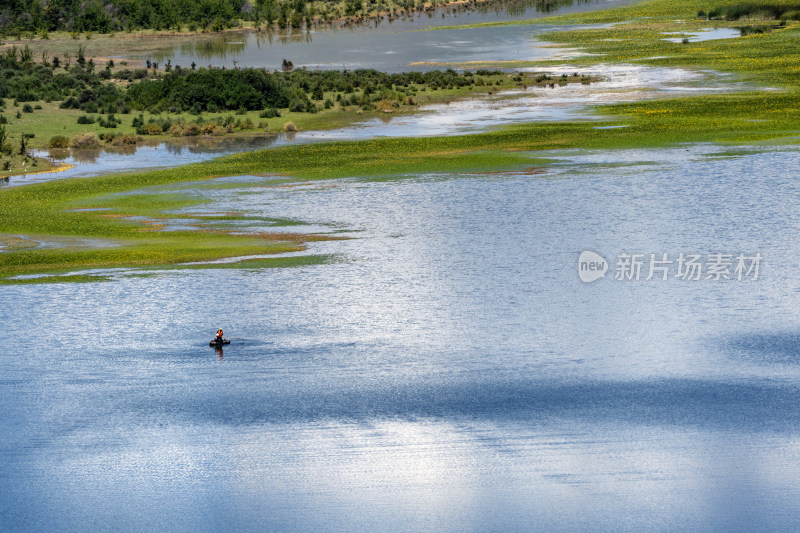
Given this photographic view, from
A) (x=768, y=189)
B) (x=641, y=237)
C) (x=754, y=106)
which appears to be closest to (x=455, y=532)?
(x=641, y=237)

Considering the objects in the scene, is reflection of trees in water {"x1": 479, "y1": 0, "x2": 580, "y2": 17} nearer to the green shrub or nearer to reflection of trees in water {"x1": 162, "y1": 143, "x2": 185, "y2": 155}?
reflection of trees in water {"x1": 162, "y1": 143, "x2": 185, "y2": 155}

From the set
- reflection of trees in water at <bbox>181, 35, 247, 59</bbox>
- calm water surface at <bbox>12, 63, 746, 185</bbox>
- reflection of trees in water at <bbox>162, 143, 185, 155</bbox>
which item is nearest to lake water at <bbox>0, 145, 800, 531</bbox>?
calm water surface at <bbox>12, 63, 746, 185</bbox>

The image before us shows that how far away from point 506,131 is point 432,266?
77.3ft

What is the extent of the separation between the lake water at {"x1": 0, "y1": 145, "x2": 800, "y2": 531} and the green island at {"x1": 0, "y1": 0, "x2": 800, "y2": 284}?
2.36 m

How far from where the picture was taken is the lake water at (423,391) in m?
13.3

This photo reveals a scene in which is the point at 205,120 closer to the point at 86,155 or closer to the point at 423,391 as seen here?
the point at 86,155

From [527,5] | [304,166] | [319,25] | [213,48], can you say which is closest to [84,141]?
[304,166]

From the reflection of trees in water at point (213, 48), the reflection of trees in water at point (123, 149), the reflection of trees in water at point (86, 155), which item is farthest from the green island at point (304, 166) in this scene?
the reflection of trees in water at point (213, 48)

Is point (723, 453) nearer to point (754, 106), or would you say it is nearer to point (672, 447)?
point (672, 447)

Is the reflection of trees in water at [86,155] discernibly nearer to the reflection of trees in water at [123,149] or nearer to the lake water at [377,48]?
the reflection of trees in water at [123,149]

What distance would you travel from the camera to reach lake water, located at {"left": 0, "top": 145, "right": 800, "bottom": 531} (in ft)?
43.6

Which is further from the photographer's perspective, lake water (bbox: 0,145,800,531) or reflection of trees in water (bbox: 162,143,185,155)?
reflection of trees in water (bbox: 162,143,185,155)

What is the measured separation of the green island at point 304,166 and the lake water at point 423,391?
7.75ft

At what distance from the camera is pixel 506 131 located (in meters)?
46.8
